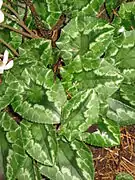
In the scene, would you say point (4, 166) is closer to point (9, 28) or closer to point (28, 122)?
point (28, 122)

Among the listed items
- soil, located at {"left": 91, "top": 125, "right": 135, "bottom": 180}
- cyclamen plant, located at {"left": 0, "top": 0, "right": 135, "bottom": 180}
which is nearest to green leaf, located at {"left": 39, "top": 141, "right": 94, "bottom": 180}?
cyclamen plant, located at {"left": 0, "top": 0, "right": 135, "bottom": 180}

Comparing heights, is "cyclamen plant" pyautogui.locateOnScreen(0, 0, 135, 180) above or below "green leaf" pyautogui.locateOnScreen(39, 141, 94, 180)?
above

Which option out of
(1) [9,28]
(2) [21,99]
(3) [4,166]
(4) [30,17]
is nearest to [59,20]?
(4) [30,17]

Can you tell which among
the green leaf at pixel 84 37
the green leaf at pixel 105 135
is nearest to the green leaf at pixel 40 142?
the green leaf at pixel 105 135

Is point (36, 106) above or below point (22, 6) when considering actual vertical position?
below

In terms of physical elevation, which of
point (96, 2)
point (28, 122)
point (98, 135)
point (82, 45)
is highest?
point (96, 2)

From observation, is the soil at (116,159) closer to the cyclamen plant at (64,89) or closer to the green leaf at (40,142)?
the cyclamen plant at (64,89)

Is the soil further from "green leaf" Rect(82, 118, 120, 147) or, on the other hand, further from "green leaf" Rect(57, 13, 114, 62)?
"green leaf" Rect(57, 13, 114, 62)

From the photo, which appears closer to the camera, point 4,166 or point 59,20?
point 4,166
